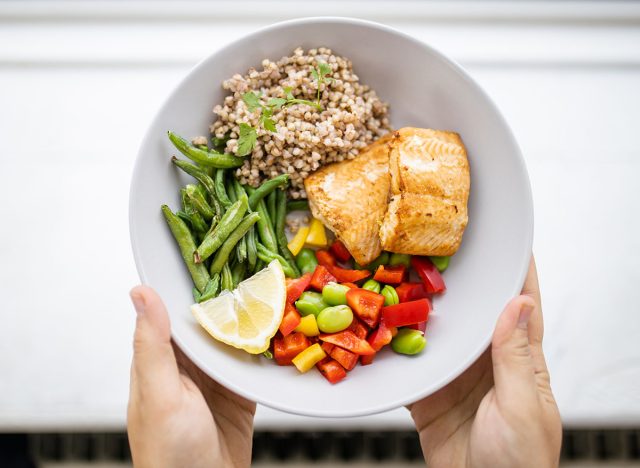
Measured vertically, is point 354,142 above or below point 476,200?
above

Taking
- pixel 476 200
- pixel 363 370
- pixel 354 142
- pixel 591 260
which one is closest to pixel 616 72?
pixel 591 260

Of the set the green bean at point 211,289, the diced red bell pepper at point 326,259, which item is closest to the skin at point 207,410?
the green bean at point 211,289

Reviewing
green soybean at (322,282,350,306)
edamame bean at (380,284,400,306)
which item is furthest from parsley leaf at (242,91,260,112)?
edamame bean at (380,284,400,306)

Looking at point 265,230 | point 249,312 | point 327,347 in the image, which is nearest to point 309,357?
point 327,347

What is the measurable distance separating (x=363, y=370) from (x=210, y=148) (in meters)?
1.06

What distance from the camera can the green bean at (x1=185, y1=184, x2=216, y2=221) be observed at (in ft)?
7.62

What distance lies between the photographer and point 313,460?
3117 millimetres

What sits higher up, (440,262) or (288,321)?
(440,262)

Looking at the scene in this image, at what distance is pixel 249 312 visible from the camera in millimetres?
2266

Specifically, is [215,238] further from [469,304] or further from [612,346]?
[612,346]

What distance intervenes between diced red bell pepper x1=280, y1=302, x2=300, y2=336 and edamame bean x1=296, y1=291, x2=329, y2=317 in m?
0.04

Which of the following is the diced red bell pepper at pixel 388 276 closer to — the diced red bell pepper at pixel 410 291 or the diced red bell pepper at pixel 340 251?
the diced red bell pepper at pixel 410 291

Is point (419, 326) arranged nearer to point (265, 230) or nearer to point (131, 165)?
point (265, 230)

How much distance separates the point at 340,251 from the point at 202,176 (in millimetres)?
627
